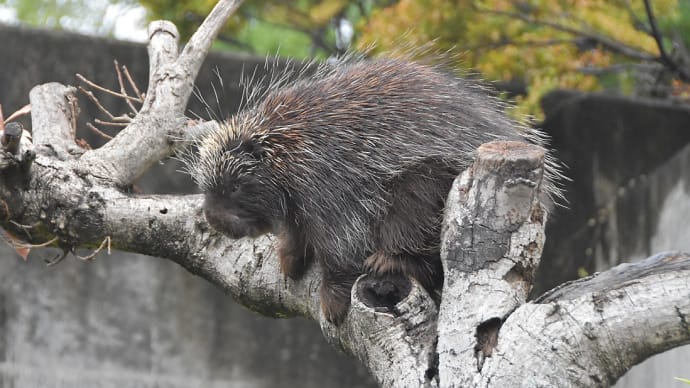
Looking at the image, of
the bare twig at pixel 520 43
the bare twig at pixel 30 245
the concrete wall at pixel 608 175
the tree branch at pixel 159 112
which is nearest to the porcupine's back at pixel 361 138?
the tree branch at pixel 159 112

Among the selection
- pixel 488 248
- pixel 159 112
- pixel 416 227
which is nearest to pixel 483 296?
pixel 488 248

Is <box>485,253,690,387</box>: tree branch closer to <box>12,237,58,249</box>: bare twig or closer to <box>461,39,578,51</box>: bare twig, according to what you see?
<box>12,237,58,249</box>: bare twig

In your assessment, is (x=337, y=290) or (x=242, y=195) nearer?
(x=337, y=290)

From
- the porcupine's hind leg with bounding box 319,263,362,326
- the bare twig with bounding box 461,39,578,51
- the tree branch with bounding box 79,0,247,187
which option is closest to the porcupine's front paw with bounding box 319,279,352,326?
the porcupine's hind leg with bounding box 319,263,362,326

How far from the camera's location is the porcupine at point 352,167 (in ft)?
8.34

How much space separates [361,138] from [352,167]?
0.30 ft

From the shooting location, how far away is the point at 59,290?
548cm

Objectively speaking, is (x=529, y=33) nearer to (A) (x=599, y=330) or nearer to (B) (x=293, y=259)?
(B) (x=293, y=259)

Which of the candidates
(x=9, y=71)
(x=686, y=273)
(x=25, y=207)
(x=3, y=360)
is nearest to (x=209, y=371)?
(x=3, y=360)

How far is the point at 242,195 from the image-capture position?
284 centimetres

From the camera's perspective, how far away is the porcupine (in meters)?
2.54

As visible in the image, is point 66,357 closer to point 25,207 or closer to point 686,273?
point 25,207

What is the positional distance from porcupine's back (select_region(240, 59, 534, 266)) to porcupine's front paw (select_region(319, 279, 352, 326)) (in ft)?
0.32

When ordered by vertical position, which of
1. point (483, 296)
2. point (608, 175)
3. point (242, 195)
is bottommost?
point (483, 296)
